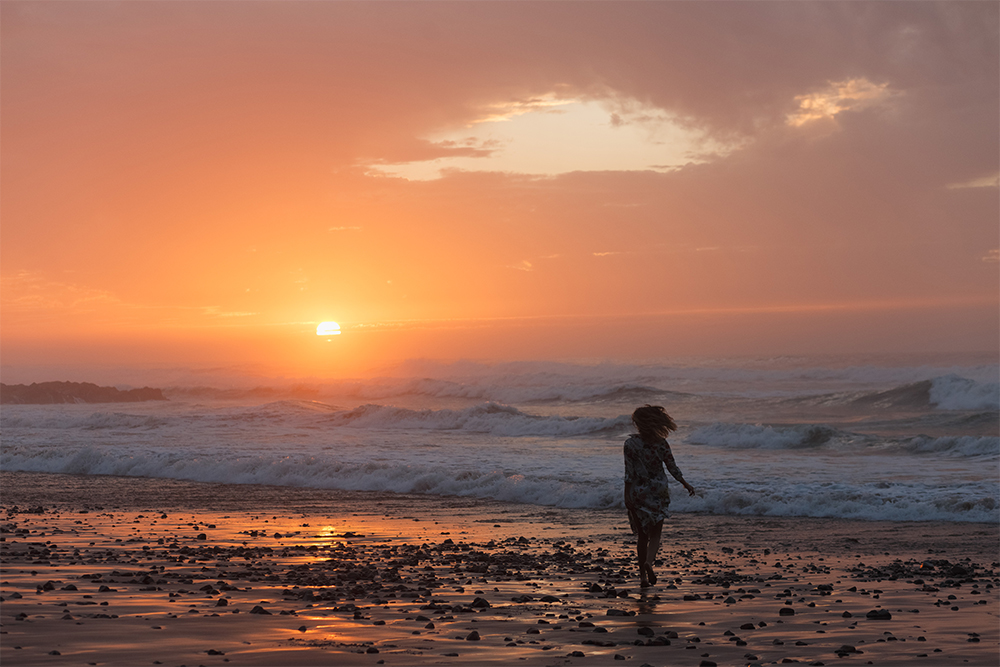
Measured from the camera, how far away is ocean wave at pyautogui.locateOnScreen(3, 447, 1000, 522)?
14.3 meters

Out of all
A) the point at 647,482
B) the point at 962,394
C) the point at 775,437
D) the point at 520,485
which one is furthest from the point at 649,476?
the point at 962,394

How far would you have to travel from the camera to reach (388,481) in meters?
19.0

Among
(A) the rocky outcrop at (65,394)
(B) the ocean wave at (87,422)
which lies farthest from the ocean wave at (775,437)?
(A) the rocky outcrop at (65,394)

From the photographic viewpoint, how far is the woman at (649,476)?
336 inches

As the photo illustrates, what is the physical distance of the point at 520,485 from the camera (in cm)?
1714

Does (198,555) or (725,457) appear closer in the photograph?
(198,555)

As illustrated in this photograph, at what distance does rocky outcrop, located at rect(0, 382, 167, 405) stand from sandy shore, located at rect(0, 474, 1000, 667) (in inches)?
2191

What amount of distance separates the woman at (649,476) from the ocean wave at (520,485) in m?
6.84

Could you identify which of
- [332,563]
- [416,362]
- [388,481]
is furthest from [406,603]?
[416,362]

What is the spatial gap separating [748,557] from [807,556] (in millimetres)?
804

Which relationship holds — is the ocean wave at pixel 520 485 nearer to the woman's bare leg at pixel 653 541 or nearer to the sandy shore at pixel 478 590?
the sandy shore at pixel 478 590

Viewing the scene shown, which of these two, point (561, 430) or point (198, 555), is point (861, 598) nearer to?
point (198, 555)

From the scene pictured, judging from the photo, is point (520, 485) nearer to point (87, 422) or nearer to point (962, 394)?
point (87, 422)

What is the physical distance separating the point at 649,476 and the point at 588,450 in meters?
16.4
